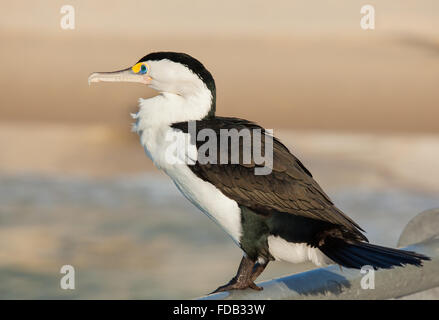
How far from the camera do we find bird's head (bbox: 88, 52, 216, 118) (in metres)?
3.35


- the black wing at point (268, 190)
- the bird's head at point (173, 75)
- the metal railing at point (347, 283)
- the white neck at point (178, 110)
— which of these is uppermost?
the bird's head at point (173, 75)

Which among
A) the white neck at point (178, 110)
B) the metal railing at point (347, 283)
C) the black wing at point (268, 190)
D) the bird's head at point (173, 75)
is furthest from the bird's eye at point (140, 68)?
the metal railing at point (347, 283)

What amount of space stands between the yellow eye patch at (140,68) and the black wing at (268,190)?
37cm

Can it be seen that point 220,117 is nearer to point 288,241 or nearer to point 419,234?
point 288,241

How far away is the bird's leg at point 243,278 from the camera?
3395 mm

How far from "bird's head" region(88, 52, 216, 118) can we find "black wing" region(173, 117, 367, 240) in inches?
7.1

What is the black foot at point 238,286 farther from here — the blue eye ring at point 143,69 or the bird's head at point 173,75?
the blue eye ring at point 143,69

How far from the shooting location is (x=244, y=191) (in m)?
3.24

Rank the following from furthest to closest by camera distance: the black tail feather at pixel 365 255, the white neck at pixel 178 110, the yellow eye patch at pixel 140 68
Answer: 1. the yellow eye patch at pixel 140 68
2. the white neck at pixel 178 110
3. the black tail feather at pixel 365 255

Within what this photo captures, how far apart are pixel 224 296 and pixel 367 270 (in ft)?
2.24

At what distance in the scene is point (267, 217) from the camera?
3297 mm

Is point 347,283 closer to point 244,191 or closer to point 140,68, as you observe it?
point 244,191

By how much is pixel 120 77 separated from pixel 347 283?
1554 millimetres

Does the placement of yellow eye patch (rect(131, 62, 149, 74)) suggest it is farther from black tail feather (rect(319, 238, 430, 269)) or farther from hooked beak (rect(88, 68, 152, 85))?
black tail feather (rect(319, 238, 430, 269))
